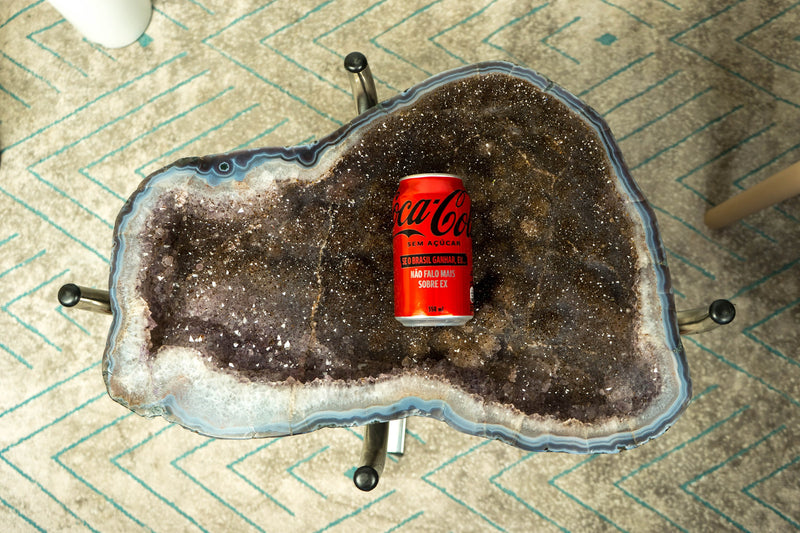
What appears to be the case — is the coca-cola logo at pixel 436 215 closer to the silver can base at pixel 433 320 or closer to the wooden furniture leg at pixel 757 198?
the silver can base at pixel 433 320

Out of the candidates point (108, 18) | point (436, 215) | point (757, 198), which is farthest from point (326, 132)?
point (757, 198)

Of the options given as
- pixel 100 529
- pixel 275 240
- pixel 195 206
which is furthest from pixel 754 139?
pixel 100 529

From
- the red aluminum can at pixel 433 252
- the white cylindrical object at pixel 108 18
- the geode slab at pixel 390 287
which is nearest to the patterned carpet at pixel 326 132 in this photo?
the white cylindrical object at pixel 108 18

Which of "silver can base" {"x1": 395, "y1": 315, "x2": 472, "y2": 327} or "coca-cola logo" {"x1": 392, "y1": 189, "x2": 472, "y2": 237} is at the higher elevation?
"coca-cola logo" {"x1": 392, "y1": 189, "x2": 472, "y2": 237}

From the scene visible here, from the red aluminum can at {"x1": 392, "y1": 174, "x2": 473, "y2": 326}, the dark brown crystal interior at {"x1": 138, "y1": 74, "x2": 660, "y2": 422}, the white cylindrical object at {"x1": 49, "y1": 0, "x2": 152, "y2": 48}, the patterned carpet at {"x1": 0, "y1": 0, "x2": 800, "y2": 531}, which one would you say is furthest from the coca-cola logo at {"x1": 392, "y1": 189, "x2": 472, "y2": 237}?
the white cylindrical object at {"x1": 49, "y1": 0, "x2": 152, "y2": 48}

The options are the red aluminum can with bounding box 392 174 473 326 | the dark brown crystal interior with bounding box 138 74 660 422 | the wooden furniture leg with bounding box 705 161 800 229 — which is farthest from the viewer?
the wooden furniture leg with bounding box 705 161 800 229

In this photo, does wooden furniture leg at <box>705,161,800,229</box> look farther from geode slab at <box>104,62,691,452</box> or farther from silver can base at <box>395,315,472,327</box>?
silver can base at <box>395,315,472,327</box>
